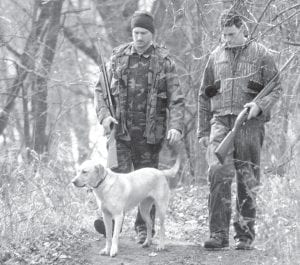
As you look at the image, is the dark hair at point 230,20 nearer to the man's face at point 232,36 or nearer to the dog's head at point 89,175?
the man's face at point 232,36

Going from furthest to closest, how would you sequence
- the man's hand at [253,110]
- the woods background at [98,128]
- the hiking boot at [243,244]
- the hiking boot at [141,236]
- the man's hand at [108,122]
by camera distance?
1. the hiking boot at [141,236]
2. the man's hand at [108,122]
3. the hiking boot at [243,244]
4. the man's hand at [253,110]
5. the woods background at [98,128]

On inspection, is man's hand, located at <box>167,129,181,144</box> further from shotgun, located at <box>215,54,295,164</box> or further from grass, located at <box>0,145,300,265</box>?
grass, located at <box>0,145,300,265</box>

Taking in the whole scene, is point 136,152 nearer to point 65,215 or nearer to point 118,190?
point 118,190

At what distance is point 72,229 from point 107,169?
4.64ft

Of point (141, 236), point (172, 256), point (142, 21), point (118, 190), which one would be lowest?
point (172, 256)

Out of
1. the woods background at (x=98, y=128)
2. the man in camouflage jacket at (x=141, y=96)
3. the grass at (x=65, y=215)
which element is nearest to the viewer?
the grass at (x=65, y=215)

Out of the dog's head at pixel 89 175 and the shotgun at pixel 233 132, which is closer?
the shotgun at pixel 233 132

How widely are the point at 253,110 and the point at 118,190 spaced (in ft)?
5.18

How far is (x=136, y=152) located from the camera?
8039 mm

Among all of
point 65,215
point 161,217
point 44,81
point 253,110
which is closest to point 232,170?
point 253,110

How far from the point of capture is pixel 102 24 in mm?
16141

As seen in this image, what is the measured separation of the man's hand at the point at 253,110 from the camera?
23.2ft

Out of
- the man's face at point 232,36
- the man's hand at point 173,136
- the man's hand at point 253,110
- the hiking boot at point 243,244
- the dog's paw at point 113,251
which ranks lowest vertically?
the dog's paw at point 113,251

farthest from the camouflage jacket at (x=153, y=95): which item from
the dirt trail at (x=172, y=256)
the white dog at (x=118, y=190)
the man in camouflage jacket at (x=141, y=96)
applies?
the dirt trail at (x=172, y=256)
